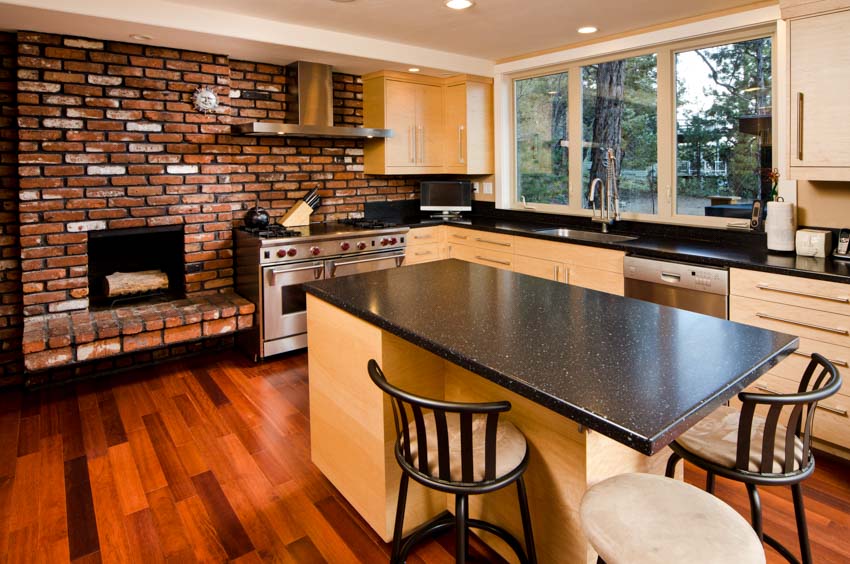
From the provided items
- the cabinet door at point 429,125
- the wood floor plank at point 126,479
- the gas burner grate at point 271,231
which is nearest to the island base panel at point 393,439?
the wood floor plank at point 126,479

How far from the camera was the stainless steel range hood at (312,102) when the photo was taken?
14.4 ft

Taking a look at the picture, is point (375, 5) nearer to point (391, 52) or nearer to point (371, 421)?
point (391, 52)

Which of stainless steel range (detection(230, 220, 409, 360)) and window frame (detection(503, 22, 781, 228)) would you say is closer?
window frame (detection(503, 22, 781, 228))

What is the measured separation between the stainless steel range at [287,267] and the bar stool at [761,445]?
3014 millimetres

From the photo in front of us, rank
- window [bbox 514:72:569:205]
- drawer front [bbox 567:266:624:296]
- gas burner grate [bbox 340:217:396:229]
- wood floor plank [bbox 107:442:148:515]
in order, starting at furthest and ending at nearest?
window [bbox 514:72:569:205]
gas burner grate [bbox 340:217:396:229]
drawer front [bbox 567:266:624:296]
wood floor plank [bbox 107:442:148:515]

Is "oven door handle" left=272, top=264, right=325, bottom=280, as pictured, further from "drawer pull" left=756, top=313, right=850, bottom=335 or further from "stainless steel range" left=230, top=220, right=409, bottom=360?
"drawer pull" left=756, top=313, right=850, bottom=335

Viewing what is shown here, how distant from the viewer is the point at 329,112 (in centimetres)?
457

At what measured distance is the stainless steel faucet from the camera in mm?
4297

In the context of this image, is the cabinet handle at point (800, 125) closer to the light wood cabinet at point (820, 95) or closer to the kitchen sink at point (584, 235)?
the light wood cabinet at point (820, 95)

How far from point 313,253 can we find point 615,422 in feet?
10.8

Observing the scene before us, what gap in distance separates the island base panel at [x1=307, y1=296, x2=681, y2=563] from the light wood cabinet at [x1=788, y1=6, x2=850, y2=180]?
182cm

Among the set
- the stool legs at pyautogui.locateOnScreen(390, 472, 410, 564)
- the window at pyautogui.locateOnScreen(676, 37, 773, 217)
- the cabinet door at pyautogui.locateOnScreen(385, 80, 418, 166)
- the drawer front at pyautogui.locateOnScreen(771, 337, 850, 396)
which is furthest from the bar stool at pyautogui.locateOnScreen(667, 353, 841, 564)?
the cabinet door at pyautogui.locateOnScreen(385, 80, 418, 166)

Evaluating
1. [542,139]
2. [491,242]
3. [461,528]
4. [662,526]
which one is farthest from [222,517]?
[542,139]

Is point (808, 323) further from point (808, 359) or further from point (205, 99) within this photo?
point (205, 99)
